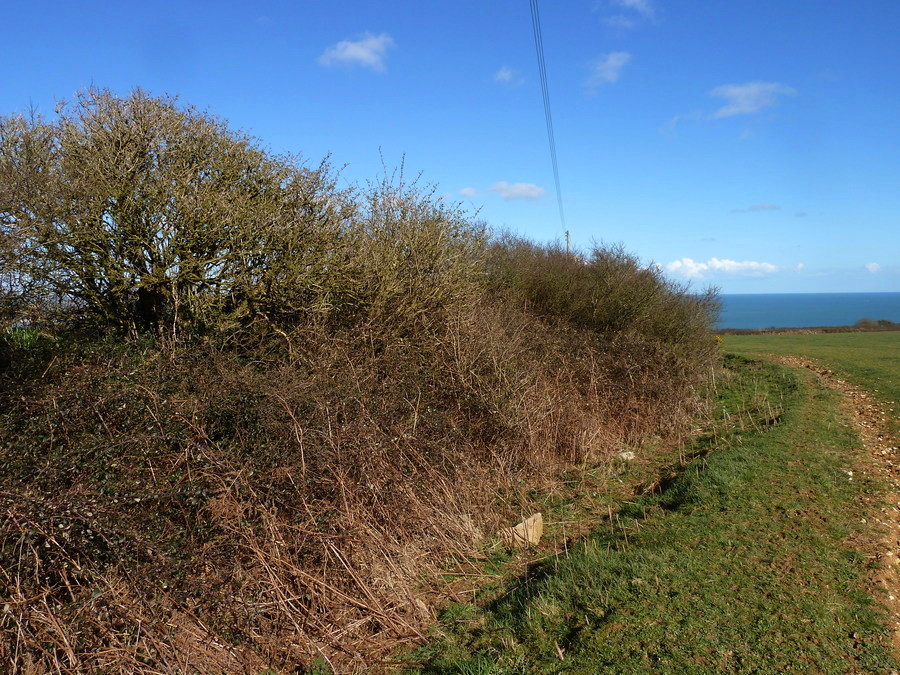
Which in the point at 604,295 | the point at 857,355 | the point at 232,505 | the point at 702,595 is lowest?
the point at 702,595

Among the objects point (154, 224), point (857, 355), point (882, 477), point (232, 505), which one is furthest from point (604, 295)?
point (232, 505)

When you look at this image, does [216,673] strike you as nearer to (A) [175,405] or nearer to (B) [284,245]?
(A) [175,405]

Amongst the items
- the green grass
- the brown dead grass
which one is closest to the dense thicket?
the brown dead grass

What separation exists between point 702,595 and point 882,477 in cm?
581

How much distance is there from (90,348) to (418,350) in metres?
5.63

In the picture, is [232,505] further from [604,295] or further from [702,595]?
[604,295]

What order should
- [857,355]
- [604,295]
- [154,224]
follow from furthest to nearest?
1. [857,355]
2. [604,295]
3. [154,224]

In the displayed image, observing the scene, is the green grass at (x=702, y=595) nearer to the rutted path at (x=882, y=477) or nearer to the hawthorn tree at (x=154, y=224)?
the rutted path at (x=882, y=477)

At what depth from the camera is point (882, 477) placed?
31.0 feet

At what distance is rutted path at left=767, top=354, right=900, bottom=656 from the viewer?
6.03 meters

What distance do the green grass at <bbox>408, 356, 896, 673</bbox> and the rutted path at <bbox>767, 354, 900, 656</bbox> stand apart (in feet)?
0.65

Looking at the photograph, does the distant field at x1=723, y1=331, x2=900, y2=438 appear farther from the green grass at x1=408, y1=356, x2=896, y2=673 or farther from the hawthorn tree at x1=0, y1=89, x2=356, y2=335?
the hawthorn tree at x1=0, y1=89, x2=356, y2=335

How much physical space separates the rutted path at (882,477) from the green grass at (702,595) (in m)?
0.20

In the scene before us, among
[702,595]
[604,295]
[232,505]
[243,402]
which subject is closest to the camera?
[232,505]
